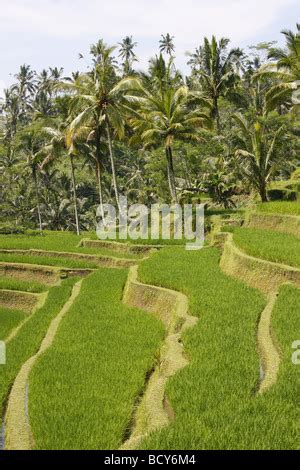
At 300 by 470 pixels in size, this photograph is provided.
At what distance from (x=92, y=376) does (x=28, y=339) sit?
3.60 metres

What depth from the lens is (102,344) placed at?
9.42m

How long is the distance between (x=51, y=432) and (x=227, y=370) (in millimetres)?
2540

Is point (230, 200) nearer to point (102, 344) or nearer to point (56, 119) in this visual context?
point (56, 119)

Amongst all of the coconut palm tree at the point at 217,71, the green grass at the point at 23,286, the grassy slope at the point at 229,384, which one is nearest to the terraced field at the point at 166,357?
the grassy slope at the point at 229,384

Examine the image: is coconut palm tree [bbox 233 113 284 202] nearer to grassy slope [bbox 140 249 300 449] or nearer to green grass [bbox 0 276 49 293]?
green grass [bbox 0 276 49 293]

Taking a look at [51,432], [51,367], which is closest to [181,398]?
[51,432]

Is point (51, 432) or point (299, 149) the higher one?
point (299, 149)

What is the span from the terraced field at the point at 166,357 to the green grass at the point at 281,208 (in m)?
1.69

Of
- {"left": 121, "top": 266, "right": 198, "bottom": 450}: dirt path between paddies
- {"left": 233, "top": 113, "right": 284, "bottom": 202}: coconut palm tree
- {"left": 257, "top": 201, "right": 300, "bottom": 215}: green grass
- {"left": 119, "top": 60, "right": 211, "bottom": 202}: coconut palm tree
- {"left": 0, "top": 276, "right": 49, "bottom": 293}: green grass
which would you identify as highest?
{"left": 119, "top": 60, "right": 211, "bottom": 202}: coconut palm tree

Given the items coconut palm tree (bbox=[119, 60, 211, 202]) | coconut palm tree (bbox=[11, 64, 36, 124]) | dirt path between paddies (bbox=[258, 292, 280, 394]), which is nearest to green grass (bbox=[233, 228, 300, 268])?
dirt path between paddies (bbox=[258, 292, 280, 394])

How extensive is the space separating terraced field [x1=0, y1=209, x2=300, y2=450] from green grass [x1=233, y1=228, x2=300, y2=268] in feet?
0.15

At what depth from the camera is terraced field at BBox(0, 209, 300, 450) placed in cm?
575

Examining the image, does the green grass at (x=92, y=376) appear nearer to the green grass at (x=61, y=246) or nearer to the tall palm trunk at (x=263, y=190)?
the green grass at (x=61, y=246)

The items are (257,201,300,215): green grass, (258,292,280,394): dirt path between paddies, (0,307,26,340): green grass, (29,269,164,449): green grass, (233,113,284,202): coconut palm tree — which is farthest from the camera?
(233,113,284,202): coconut palm tree
